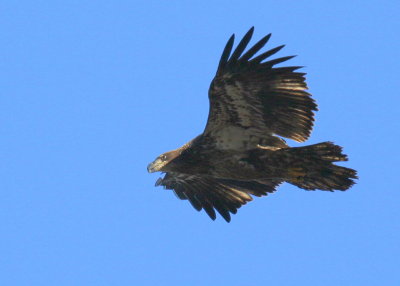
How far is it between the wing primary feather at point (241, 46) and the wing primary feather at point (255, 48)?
0.29 ft

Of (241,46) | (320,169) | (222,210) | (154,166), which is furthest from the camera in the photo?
(222,210)

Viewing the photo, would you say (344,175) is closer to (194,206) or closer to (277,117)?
(277,117)

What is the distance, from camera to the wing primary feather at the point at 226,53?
41.6ft

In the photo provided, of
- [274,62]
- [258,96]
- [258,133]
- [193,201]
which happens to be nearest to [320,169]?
[258,133]

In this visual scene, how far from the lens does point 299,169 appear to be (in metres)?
13.1

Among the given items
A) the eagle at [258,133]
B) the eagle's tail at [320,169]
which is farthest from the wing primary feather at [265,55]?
the eagle's tail at [320,169]

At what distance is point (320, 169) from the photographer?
13102 millimetres

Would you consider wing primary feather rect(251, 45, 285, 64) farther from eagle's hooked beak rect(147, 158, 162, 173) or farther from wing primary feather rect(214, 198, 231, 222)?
wing primary feather rect(214, 198, 231, 222)

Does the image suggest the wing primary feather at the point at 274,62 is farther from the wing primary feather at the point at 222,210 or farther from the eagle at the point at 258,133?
the wing primary feather at the point at 222,210

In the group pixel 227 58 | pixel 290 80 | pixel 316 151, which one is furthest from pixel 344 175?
pixel 227 58

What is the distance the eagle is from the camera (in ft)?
42.1

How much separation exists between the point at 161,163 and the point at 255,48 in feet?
8.10

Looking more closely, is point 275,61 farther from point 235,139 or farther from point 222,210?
point 222,210

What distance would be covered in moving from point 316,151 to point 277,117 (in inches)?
38.2
